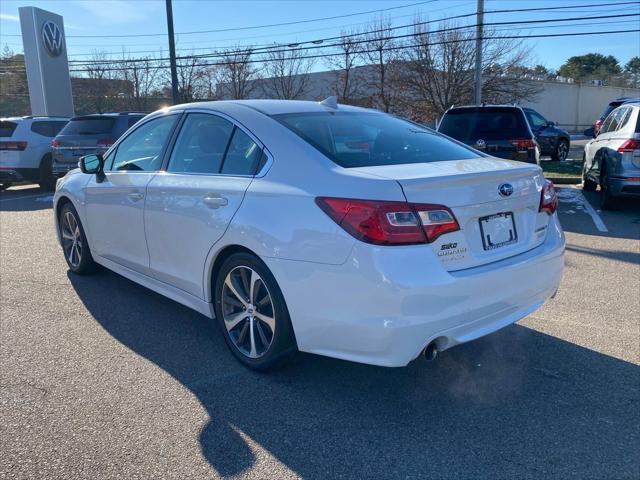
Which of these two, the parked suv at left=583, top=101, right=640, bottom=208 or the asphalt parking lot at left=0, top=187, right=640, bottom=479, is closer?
the asphalt parking lot at left=0, top=187, right=640, bottom=479

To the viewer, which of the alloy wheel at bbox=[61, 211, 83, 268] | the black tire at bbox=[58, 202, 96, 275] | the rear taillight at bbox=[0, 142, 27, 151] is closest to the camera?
the black tire at bbox=[58, 202, 96, 275]

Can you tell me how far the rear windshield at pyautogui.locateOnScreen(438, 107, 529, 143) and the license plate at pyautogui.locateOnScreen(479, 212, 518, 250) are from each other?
6082mm

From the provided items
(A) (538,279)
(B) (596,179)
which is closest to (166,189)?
(A) (538,279)

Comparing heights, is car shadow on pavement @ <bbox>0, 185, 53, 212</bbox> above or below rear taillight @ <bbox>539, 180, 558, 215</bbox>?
below

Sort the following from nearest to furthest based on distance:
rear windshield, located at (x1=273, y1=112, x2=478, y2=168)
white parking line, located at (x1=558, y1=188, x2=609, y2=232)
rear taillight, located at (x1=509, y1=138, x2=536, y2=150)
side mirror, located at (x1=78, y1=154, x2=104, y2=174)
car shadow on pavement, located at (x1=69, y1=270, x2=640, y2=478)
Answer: car shadow on pavement, located at (x1=69, y1=270, x2=640, y2=478)
rear windshield, located at (x1=273, y1=112, x2=478, y2=168)
side mirror, located at (x1=78, y1=154, x2=104, y2=174)
white parking line, located at (x1=558, y1=188, x2=609, y2=232)
rear taillight, located at (x1=509, y1=138, x2=536, y2=150)

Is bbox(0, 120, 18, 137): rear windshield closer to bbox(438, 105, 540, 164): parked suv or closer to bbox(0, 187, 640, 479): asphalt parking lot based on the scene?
bbox(0, 187, 640, 479): asphalt parking lot

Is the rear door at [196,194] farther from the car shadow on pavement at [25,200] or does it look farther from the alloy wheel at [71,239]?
the car shadow on pavement at [25,200]

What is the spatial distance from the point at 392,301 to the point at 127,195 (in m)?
2.67

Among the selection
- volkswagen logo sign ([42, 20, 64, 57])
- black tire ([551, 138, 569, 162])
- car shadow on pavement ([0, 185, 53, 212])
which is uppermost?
volkswagen logo sign ([42, 20, 64, 57])

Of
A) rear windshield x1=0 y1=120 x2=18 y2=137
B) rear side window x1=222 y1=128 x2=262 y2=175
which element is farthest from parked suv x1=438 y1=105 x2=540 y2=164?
rear windshield x1=0 y1=120 x2=18 y2=137

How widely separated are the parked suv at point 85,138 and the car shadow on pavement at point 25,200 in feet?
2.75

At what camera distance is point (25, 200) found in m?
12.1

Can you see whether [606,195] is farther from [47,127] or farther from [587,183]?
[47,127]

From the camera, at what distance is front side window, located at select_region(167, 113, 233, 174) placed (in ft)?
12.4
